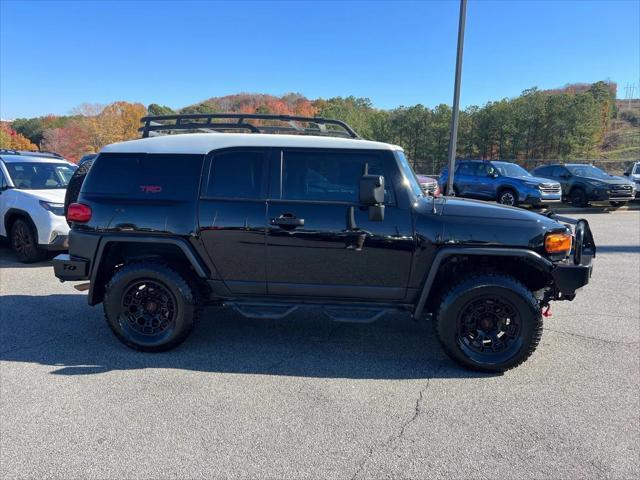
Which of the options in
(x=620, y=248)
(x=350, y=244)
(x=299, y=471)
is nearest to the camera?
(x=299, y=471)

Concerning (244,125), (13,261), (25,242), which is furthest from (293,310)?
(13,261)

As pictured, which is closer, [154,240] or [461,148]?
[154,240]

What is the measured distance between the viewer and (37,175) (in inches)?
309

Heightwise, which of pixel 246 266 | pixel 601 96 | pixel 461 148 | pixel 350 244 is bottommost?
pixel 246 266

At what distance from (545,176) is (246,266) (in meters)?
17.5

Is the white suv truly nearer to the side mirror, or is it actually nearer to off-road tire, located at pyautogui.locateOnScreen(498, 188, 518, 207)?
the side mirror

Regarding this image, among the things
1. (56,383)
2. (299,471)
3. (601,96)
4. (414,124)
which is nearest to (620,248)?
(299,471)

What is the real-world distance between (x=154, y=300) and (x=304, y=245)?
1519mm

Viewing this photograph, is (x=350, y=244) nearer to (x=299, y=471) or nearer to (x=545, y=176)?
(x=299, y=471)

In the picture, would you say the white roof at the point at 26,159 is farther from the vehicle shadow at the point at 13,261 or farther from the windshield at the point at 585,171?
the windshield at the point at 585,171

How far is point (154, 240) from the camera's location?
12.4 feet

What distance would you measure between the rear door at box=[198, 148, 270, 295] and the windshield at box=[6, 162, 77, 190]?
5.56m

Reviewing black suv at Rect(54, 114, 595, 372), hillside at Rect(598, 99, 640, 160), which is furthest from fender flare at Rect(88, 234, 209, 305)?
hillside at Rect(598, 99, 640, 160)

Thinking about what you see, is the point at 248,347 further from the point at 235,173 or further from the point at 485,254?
the point at 485,254
